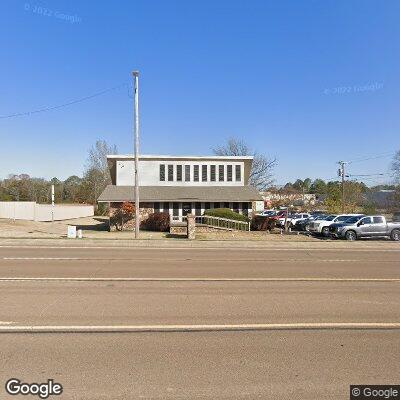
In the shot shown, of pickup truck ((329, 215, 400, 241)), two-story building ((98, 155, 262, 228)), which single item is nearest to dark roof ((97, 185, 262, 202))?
two-story building ((98, 155, 262, 228))

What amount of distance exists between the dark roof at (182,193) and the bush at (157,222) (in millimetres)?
1488

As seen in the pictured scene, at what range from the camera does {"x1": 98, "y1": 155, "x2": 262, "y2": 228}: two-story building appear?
33594 mm

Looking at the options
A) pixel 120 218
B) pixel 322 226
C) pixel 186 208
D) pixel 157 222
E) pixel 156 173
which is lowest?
pixel 322 226

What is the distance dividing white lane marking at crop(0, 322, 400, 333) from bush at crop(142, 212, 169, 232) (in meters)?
25.7

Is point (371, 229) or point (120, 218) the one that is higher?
point (120, 218)

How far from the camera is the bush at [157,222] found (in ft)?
104

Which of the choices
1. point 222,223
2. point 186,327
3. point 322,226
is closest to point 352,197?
point 322,226

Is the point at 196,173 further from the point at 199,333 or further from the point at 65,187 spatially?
the point at 65,187

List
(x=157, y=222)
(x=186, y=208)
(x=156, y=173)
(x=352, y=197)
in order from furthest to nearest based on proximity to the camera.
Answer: (x=352, y=197) → (x=156, y=173) → (x=186, y=208) → (x=157, y=222)

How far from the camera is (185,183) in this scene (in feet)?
122

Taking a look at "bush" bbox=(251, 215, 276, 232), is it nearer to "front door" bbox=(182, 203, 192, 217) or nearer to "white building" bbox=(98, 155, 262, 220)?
"white building" bbox=(98, 155, 262, 220)

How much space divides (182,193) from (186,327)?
28.8 metres

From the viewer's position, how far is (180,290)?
8.52m

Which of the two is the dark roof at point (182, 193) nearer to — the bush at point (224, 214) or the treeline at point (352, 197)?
the bush at point (224, 214)
